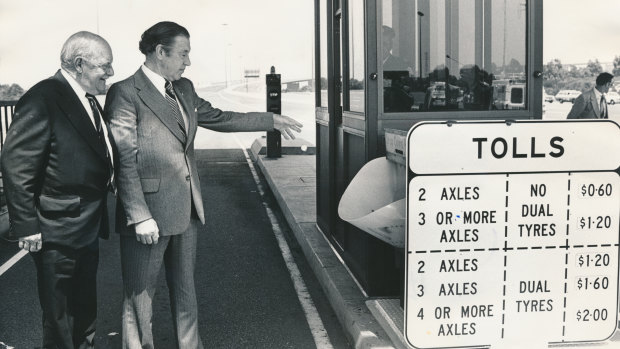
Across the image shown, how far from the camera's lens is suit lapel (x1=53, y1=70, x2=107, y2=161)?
3730 mm

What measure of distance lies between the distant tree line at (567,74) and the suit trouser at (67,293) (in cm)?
6648

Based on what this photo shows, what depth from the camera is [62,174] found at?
12.2ft

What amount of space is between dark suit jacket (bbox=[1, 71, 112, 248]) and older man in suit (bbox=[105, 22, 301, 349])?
0.50ft

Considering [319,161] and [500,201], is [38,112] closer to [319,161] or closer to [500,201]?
[500,201]

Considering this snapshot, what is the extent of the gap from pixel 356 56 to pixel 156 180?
2.40 m

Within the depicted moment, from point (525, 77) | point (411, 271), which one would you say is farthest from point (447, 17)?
point (411, 271)

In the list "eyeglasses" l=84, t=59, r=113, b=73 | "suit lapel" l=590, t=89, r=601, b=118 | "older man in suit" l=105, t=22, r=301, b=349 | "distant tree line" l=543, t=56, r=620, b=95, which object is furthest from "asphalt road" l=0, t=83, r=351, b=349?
"distant tree line" l=543, t=56, r=620, b=95

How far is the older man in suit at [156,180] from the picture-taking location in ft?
12.6

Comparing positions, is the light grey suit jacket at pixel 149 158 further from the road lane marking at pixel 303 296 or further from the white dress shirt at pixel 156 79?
the road lane marking at pixel 303 296

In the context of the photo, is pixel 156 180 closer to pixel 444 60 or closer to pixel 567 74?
pixel 444 60

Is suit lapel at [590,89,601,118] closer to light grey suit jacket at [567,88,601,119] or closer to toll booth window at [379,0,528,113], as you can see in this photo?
light grey suit jacket at [567,88,601,119]

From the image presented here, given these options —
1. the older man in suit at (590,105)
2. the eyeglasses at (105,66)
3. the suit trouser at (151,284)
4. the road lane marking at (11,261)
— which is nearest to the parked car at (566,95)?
the older man in suit at (590,105)

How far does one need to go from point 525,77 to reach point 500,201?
6.25 feet

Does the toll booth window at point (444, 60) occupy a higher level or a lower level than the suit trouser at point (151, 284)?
higher
